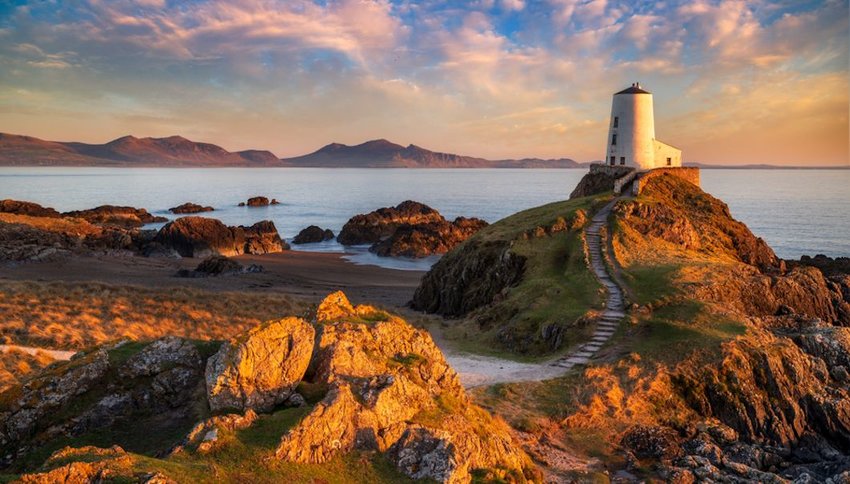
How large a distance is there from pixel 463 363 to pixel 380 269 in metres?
44.4

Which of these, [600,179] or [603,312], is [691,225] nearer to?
[600,179]

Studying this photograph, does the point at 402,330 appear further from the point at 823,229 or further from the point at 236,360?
the point at 823,229

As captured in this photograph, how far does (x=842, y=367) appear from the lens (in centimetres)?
2603

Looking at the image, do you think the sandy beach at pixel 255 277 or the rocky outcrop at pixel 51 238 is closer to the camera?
the sandy beach at pixel 255 277

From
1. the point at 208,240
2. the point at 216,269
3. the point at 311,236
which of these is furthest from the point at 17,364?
the point at 311,236

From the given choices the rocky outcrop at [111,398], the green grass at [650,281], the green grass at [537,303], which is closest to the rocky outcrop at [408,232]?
the green grass at [537,303]

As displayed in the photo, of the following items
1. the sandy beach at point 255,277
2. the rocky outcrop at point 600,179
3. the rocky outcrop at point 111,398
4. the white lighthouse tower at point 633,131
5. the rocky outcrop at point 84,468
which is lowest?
the sandy beach at point 255,277

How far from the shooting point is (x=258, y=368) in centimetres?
1397

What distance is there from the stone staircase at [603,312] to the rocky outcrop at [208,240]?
5380cm

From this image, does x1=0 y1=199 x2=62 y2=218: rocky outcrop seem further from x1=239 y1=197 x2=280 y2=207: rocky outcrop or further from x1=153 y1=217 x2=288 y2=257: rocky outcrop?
x1=239 y1=197 x2=280 y2=207: rocky outcrop

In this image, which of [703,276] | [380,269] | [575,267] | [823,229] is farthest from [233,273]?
[823,229]

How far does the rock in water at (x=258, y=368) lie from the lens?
1357 centimetres

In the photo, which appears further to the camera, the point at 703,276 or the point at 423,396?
the point at 703,276

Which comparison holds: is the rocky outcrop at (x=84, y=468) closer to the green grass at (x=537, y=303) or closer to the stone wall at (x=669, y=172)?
the green grass at (x=537, y=303)
